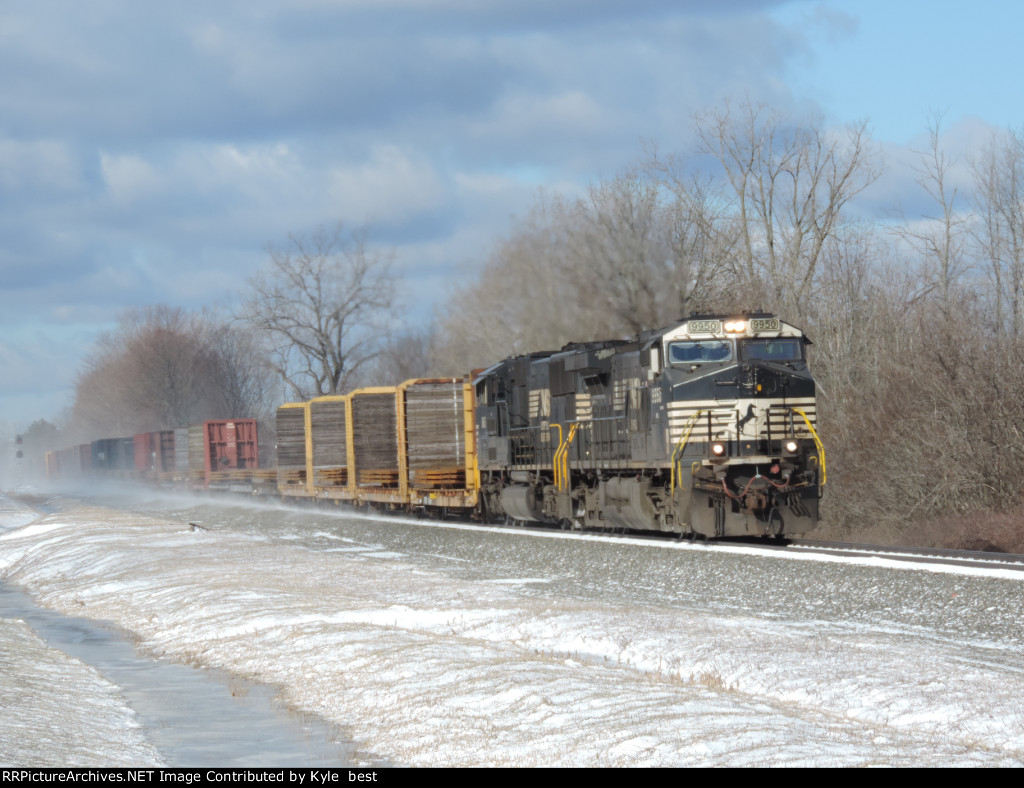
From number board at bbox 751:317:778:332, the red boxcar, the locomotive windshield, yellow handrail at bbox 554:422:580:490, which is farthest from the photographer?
the red boxcar

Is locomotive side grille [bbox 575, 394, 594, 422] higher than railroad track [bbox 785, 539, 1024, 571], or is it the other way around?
locomotive side grille [bbox 575, 394, 594, 422]

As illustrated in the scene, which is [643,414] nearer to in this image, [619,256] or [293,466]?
[619,256]

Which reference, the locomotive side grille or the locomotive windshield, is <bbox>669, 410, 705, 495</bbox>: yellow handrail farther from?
the locomotive side grille

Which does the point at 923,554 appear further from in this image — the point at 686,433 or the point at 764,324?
the point at 764,324

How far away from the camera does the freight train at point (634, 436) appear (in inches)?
789

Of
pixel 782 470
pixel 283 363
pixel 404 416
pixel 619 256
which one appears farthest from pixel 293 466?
pixel 283 363

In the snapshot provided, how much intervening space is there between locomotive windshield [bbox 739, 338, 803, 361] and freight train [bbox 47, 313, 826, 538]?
1.0 inches

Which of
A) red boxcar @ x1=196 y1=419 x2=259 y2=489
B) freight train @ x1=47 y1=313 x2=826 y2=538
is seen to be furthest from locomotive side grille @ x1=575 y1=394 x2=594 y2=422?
red boxcar @ x1=196 y1=419 x2=259 y2=489

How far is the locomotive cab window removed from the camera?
2033 centimetres

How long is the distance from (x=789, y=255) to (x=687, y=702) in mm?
32282

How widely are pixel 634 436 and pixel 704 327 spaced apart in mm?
2498

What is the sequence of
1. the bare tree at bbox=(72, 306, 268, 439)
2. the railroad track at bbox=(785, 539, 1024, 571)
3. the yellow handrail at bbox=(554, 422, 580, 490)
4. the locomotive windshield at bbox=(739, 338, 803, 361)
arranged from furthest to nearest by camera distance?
the bare tree at bbox=(72, 306, 268, 439) < the yellow handrail at bbox=(554, 422, 580, 490) < the locomotive windshield at bbox=(739, 338, 803, 361) < the railroad track at bbox=(785, 539, 1024, 571)

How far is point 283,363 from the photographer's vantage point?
84375 millimetres

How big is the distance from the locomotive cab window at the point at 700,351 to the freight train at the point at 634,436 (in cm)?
2
